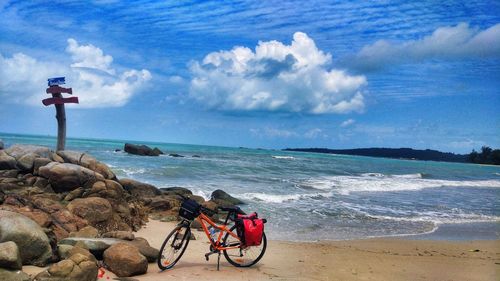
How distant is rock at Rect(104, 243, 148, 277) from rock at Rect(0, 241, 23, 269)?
1182 millimetres

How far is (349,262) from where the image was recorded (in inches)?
309

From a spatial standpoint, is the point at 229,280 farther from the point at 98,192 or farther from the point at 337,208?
the point at 337,208

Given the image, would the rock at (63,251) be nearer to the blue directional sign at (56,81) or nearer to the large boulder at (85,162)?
the large boulder at (85,162)

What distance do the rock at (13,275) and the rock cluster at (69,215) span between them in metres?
0.01

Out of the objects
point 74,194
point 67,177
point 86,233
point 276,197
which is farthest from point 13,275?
point 276,197

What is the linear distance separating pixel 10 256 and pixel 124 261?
1449 millimetres

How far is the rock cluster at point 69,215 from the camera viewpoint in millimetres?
5402

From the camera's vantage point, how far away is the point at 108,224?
8.74m

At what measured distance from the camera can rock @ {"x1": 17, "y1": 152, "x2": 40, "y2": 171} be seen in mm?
11938

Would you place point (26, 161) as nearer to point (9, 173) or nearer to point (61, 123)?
point (9, 173)

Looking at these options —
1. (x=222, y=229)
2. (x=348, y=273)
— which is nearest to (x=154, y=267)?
(x=222, y=229)

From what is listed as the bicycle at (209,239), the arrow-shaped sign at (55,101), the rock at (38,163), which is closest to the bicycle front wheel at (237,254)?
the bicycle at (209,239)

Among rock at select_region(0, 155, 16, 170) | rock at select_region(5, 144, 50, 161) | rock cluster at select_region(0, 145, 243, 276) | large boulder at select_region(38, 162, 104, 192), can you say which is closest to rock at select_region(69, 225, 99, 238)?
rock cluster at select_region(0, 145, 243, 276)

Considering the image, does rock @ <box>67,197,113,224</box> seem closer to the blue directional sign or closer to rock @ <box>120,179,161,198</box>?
rock @ <box>120,179,161,198</box>
